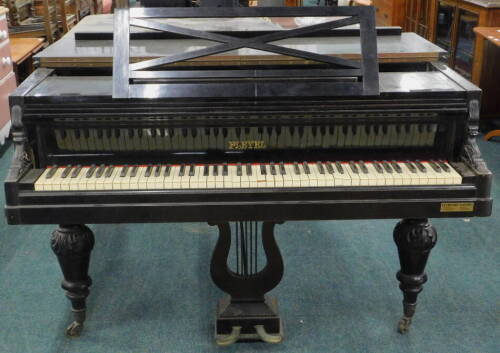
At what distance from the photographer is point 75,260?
250 cm

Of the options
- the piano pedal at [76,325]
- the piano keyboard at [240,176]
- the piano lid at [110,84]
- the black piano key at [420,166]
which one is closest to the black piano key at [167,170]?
the piano keyboard at [240,176]

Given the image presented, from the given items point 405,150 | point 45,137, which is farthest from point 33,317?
point 405,150

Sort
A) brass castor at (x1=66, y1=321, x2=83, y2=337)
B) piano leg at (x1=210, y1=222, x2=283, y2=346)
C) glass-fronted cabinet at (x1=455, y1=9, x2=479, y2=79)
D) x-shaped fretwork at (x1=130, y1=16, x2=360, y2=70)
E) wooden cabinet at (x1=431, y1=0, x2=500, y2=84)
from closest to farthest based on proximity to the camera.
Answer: x-shaped fretwork at (x1=130, y1=16, x2=360, y2=70)
piano leg at (x1=210, y1=222, x2=283, y2=346)
brass castor at (x1=66, y1=321, x2=83, y2=337)
wooden cabinet at (x1=431, y1=0, x2=500, y2=84)
glass-fronted cabinet at (x1=455, y1=9, x2=479, y2=79)

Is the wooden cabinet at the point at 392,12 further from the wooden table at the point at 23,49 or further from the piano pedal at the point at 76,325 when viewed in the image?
the piano pedal at the point at 76,325

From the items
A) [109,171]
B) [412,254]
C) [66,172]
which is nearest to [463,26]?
[412,254]

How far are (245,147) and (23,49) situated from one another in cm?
392

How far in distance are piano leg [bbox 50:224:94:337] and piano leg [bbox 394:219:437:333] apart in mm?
1314

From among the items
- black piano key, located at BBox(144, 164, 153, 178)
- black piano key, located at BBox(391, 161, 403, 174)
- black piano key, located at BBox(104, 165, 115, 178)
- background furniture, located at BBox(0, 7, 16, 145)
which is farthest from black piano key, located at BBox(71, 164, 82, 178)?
background furniture, located at BBox(0, 7, 16, 145)

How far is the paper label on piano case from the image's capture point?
→ 2.23m

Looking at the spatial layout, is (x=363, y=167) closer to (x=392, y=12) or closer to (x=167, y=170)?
(x=167, y=170)

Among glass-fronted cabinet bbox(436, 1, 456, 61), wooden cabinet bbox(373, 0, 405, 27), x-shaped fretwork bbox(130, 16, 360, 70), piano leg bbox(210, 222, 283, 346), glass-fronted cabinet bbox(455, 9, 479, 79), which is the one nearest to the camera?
x-shaped fretwork bbox(130, 16, 360, 70)

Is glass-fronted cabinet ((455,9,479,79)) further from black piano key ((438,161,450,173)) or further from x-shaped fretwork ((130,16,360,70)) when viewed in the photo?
x-shaped fretwork ((130,16,360,70))

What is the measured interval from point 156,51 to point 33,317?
1376 mm

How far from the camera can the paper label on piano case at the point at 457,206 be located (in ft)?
7.31
